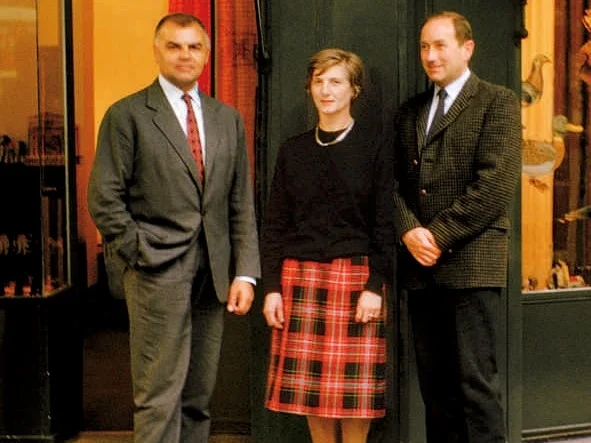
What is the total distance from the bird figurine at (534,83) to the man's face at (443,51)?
142 cm

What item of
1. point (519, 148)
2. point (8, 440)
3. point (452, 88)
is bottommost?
point (8, 440)

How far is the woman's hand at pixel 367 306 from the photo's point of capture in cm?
408

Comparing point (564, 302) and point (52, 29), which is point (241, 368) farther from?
point (52, 29)

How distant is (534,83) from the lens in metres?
5.43

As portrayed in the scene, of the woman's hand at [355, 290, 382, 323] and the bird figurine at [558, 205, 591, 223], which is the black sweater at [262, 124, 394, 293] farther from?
the bird figurine at [558, 205, 591, 223]

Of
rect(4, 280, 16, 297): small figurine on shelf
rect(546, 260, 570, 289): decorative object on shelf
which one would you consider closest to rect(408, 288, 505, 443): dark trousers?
rect(546, 260, 570, 289): decorative object on shelf

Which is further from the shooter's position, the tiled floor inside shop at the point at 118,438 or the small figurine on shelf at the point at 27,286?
the tiled floor inside shop at the point at 118,438

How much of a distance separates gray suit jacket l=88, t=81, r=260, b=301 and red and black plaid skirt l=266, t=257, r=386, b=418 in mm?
401

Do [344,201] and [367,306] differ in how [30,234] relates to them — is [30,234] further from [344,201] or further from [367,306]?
[367,306]

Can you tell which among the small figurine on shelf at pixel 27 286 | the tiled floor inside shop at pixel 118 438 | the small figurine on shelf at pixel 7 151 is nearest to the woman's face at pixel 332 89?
the small figurine on shelf at pixel 7 151

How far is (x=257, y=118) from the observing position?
4.89 meters

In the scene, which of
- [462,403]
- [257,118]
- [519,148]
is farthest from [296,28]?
[462,403]

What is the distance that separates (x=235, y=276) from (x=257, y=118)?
1.10 meters

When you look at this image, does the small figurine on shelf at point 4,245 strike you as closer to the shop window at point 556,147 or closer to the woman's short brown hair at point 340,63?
the woman's short brown hair at point 340,63
